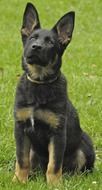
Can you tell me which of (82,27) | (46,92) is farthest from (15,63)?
(82,27)

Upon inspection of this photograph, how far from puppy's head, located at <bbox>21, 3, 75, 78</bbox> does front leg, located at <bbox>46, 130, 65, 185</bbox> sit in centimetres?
73

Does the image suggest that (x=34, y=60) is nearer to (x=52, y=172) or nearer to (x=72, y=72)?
(x=52, y=172)

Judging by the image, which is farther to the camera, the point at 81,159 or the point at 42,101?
the point at 81,159

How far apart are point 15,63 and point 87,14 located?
8787 mm

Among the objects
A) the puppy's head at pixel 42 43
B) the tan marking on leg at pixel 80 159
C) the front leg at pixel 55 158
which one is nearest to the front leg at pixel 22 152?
the front leg at pixel 55 158

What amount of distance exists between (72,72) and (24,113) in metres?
5.46

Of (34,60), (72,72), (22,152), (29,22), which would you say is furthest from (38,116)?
(72,72)

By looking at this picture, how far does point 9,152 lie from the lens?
22.9 feet

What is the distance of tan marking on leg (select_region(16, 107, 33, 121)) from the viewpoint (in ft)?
19.6

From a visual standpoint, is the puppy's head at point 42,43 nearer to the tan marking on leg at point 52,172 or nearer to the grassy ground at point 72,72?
the tan marking on leg at point 52,172

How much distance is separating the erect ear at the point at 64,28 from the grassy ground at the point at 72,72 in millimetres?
1521

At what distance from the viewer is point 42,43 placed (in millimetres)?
5961

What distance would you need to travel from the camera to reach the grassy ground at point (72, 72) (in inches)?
251

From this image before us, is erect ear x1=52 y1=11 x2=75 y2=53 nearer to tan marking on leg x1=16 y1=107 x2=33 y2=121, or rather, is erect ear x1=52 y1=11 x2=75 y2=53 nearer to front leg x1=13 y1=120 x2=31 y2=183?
tan marking on leg x1=16 y1=107 x2=33 y2=121
